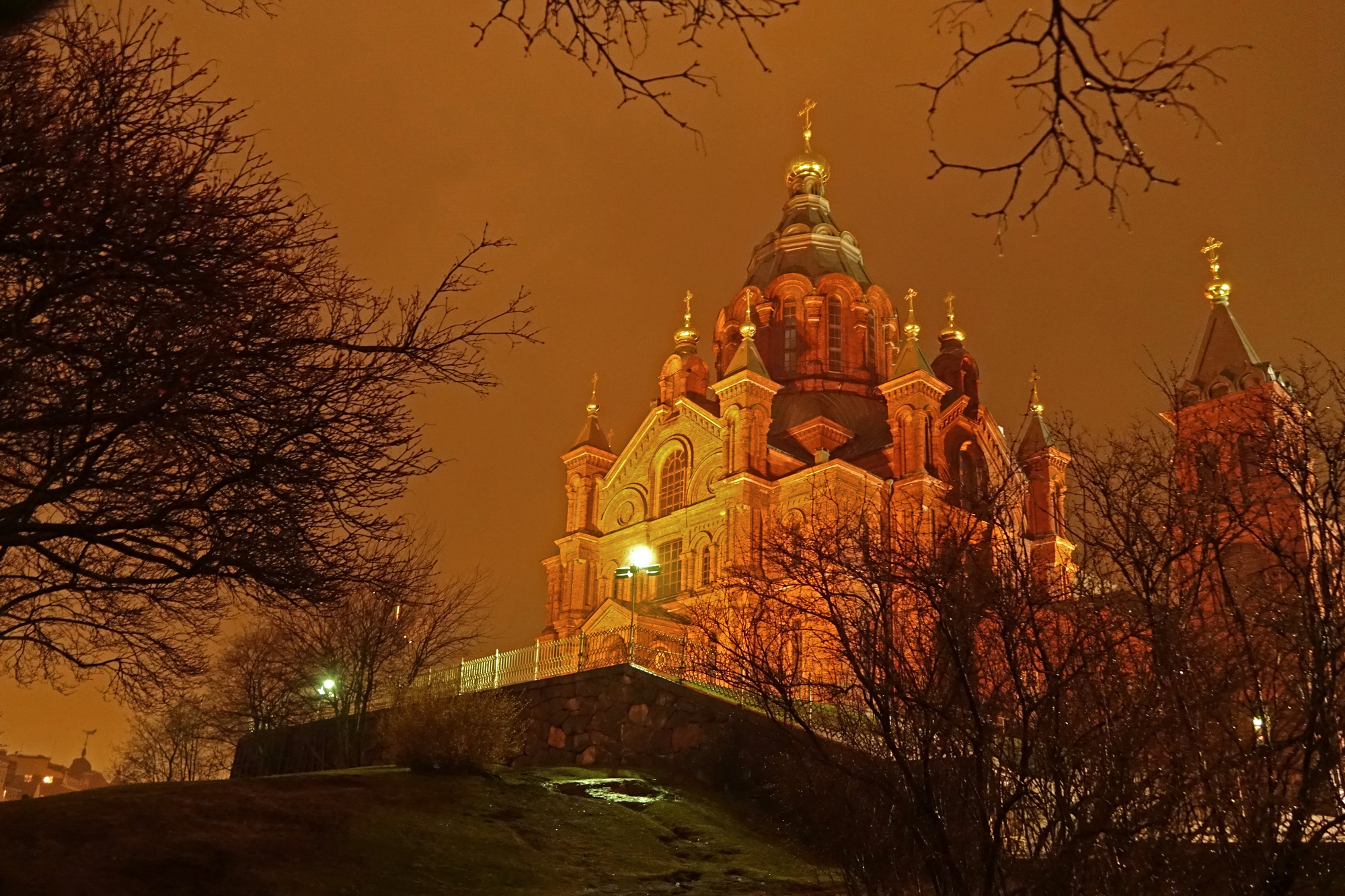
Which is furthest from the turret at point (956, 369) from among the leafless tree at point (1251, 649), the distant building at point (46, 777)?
the distant building at point (46, 777)

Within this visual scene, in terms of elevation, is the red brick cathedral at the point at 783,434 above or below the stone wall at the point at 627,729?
above

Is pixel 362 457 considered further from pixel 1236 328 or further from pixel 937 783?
pixel 1236 328

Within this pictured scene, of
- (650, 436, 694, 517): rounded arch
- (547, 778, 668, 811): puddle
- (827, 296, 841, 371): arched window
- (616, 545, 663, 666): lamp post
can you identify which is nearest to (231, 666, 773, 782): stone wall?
(616, 545, 663, 666): lamp post

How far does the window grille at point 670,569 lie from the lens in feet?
129

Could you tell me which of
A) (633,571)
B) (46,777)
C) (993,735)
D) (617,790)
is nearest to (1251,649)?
(993,735)

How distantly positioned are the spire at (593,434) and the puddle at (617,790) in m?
26.6

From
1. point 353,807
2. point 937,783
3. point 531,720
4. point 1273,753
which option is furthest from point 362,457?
point 531,720

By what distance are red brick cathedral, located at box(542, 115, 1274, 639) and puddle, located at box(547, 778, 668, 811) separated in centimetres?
1556

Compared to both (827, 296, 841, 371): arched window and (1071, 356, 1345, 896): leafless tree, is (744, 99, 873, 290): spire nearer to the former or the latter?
(827, 296, 841, 371): arched window

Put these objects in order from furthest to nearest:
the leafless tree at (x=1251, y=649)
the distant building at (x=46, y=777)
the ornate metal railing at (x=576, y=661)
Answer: the distant building at (x=46, y=777)
the ornate metal railing at (x=576, y=661)
the leafless tree at (x=1251, y=649)

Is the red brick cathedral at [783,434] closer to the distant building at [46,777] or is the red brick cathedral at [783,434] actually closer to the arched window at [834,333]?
the arched window at [834,333]

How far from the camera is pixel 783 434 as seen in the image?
4262 cm

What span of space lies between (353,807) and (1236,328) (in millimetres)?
36602

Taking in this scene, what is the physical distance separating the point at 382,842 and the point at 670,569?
2653 centimetres
